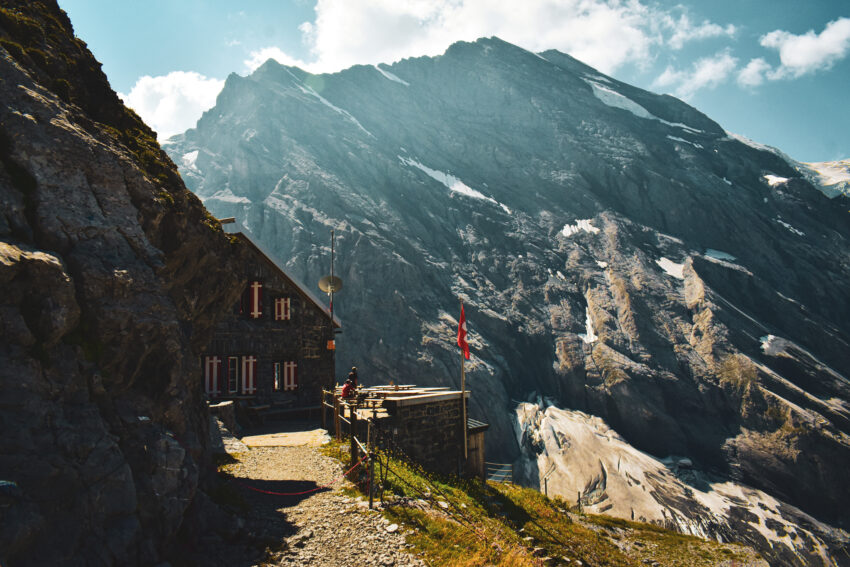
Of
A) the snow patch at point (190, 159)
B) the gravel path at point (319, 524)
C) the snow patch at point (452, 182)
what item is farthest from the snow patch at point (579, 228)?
the gravel path at point (319, 524)

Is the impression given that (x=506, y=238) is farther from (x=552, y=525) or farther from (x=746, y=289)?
(x=552, y=525)

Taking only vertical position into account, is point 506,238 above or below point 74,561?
above

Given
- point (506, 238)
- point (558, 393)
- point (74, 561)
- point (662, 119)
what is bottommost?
point (558, 393)

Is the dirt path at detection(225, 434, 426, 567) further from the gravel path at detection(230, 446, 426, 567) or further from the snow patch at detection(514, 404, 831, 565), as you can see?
the snow patch at detection(514, 404, 831, 565)

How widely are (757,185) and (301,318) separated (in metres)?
97.2

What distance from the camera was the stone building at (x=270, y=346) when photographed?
22.7 m

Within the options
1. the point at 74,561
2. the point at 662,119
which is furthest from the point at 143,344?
the point at 662,119

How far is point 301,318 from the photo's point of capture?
2462 centimetres

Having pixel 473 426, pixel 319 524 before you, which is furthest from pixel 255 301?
pixel 319 524

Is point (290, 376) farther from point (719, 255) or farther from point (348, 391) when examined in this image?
point (719, 255)

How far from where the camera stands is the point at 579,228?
82312 mm

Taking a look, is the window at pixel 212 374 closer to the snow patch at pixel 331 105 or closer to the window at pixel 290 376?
the window at pixel 290 376

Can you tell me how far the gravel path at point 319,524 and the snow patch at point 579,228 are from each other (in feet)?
248

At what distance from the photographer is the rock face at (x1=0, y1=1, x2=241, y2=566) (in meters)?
5.61
